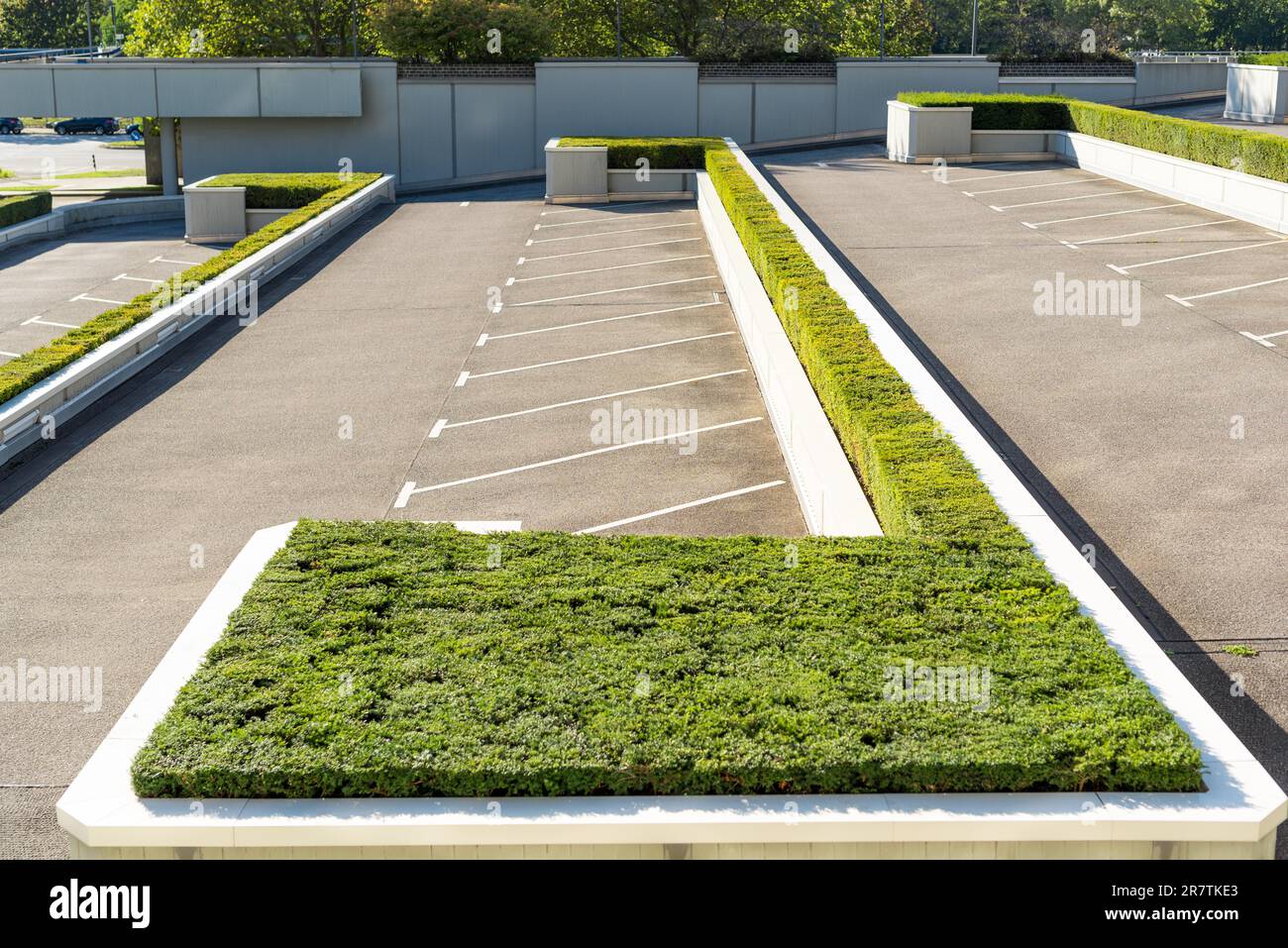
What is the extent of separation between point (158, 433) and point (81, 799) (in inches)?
341

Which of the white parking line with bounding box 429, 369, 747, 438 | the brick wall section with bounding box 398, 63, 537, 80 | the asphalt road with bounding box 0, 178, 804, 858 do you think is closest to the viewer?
the asphalt road with bounding box 0, 178, 804, 858

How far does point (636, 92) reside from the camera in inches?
1624

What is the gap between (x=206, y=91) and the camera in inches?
1622

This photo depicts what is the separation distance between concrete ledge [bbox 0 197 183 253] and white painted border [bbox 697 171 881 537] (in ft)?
78.9

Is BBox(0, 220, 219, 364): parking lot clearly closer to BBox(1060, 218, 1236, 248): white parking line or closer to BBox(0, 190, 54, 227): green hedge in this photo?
BBox(0, 190, 54, 227): green hedge

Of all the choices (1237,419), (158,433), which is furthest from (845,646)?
(158,433)

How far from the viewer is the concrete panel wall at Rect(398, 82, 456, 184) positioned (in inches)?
1644

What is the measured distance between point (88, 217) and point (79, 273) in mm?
9767

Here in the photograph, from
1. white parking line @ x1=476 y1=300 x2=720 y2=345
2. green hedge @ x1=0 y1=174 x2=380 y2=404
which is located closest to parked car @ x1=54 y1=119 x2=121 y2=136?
green hedge @ x1=0 y1=174 x2=380 y2=404

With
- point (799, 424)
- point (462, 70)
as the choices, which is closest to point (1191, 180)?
point (799, 424)

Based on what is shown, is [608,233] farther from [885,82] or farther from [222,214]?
[885,82]

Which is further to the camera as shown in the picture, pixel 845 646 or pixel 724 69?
pixel 724 69

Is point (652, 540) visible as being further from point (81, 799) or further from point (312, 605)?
point (81, 799)

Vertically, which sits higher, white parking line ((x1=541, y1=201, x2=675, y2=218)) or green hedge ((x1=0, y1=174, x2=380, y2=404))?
white parking line ((x1=541, y1=201, x2=675, y2=218))
